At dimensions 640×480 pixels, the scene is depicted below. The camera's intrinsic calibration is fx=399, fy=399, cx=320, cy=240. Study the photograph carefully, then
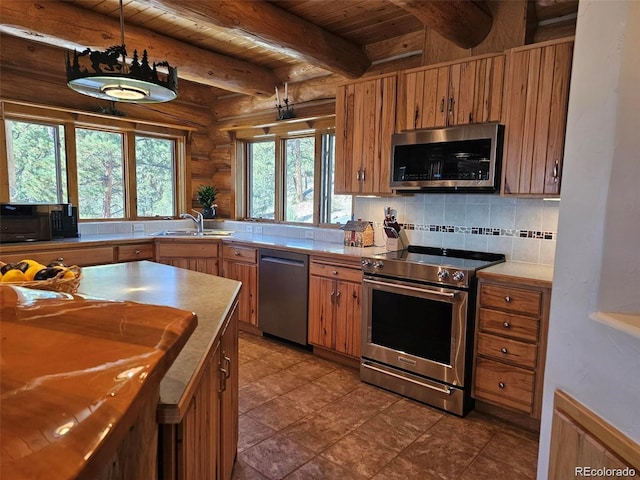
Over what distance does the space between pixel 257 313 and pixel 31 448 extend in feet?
11.6

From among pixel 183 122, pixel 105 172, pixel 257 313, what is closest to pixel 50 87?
pixel 105 172

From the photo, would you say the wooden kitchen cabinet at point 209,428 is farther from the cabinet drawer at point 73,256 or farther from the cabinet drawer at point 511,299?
the cabinet drawer at point 73,256

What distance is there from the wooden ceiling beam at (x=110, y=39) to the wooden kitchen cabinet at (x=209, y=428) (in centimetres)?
260

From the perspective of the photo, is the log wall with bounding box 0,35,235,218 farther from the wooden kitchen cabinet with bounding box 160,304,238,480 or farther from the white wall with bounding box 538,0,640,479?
the white wall with bounding box 538,0,640,479

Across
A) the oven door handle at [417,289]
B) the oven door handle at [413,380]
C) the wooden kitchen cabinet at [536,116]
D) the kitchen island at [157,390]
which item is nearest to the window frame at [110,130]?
the kitchen island at [157,390]

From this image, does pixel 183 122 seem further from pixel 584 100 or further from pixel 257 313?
pixel 584 100

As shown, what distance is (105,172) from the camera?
4.37 m

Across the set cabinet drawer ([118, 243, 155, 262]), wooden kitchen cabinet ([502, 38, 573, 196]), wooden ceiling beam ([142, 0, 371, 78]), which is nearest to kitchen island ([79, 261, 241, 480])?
cabinet drawer ([118, 243, 155, 262])

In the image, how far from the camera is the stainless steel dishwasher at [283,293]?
11.6ft

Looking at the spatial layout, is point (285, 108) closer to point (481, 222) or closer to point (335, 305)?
point (335, 305)

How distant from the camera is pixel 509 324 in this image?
244cm

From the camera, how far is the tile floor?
2064mm

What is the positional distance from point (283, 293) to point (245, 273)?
54 cm

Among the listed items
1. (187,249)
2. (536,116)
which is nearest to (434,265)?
(536,116)
